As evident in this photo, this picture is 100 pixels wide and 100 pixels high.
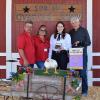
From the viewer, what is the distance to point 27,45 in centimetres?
905

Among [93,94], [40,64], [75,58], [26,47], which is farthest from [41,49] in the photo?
[93,94]

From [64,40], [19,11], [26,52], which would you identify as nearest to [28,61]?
[26,52]

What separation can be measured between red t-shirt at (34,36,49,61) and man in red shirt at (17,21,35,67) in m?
0.23

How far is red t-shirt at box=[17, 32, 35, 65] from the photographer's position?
29.3 ft

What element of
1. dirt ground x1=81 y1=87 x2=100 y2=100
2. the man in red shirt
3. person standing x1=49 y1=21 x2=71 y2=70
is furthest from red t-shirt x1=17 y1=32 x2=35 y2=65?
dirt ground x1=81 y1=87 x2=100 y2=100

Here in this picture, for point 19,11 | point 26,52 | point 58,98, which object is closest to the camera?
point 58,98

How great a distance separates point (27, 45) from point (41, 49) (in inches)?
18.2

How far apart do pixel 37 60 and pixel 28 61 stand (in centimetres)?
36

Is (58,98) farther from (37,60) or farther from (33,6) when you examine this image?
(33,6)

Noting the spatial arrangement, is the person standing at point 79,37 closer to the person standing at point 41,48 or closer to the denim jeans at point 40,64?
the person standing at point 41,48

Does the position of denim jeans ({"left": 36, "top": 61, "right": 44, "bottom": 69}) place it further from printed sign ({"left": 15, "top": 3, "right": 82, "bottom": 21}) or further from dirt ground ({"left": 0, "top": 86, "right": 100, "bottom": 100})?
printed sign ({"left": 15, "top": 3, "right": 82, "bottom": 21})

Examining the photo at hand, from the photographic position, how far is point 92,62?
1065cm

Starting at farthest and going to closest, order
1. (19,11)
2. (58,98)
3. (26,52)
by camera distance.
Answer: (19,11)
(26,52)
(58,98)

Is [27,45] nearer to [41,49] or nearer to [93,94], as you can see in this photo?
[41,49]
